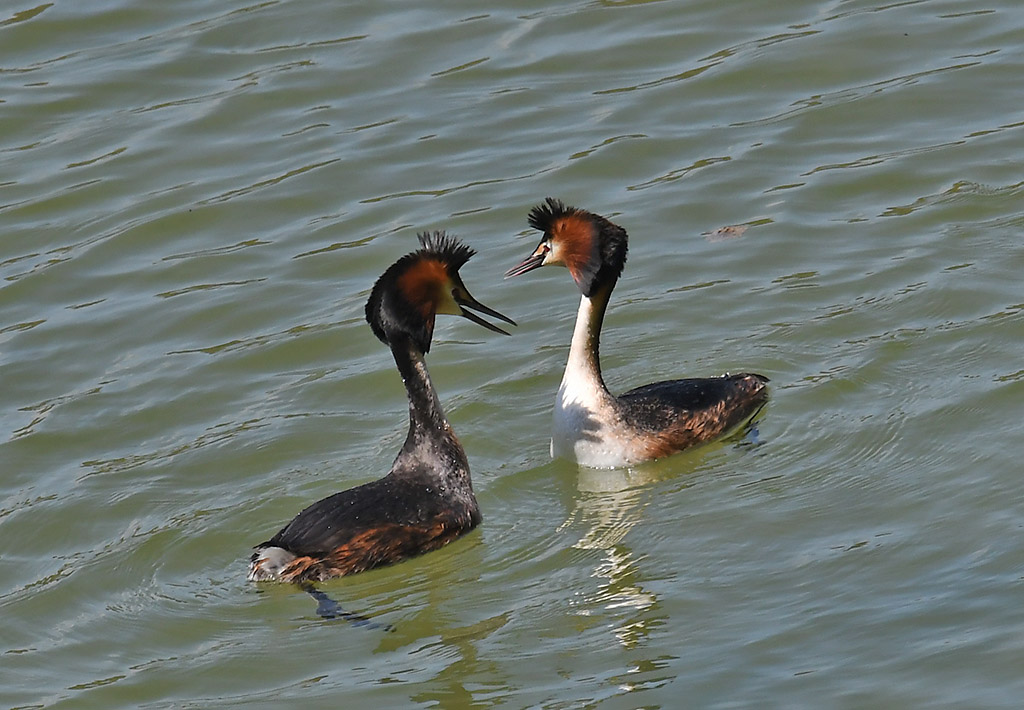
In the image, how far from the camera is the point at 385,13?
15164 mm

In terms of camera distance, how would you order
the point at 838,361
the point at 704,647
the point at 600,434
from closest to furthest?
the point at 704,647 < the point at 600,434 < the point at 838,361

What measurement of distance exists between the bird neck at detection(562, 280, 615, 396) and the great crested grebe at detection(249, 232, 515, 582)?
2.60 feet

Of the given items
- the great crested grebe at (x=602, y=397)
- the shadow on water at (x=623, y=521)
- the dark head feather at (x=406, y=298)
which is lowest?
the shadow on water at (x=623, y=521)

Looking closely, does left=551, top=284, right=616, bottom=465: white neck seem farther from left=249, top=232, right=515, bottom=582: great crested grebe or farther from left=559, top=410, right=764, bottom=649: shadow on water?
left=249, top=232, right=515, bottom=582: great crested grebe

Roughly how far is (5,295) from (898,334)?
587 cm

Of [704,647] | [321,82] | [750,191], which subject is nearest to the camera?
[704,647]

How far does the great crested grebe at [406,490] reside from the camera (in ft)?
24.5

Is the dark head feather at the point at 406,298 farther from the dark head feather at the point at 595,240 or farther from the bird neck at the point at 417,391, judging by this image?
the dark head feather at the point at 595,240

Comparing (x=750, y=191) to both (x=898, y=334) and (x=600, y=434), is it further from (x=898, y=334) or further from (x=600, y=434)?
(x=600, y=434)

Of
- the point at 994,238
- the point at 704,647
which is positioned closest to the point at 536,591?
the point at 704,647

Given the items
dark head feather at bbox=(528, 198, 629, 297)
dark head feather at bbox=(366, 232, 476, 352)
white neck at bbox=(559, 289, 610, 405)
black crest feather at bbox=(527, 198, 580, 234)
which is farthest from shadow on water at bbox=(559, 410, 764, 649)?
black crest feather at bbox=(527, 198, 580, 234)

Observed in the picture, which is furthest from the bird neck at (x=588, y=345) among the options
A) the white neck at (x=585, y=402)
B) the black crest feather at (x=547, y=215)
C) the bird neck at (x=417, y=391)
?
the bird neck at (x=417, y=391)

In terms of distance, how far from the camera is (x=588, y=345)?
897 centimetres

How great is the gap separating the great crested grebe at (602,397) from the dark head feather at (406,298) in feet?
2.75
